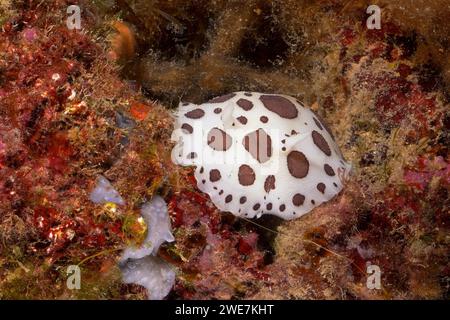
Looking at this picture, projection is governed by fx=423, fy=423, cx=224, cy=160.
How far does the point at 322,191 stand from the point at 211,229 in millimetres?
1310

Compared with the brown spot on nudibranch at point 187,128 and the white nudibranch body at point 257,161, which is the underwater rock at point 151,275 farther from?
the brown spot on nudibranch at point 187,128

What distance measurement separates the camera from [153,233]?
3865mm

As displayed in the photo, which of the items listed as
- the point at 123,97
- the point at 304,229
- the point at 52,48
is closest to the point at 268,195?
the point at 304,229

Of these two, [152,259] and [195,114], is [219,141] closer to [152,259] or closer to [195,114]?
[195,114]

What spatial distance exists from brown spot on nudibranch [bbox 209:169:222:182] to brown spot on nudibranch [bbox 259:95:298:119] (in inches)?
40.9

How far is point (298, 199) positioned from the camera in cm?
453

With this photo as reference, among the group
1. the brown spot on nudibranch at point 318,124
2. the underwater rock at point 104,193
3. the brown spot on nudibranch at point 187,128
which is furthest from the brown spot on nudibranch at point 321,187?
the underwater rock at point 104,193


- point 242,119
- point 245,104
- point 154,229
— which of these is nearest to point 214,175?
point 242,119

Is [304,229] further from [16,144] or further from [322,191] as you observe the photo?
[16,144]

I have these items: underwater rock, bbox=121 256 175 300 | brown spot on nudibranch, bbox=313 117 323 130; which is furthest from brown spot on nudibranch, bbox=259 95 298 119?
underwater rock, bbox=121 256 175 300

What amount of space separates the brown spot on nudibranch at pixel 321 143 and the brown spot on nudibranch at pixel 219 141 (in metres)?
1.01

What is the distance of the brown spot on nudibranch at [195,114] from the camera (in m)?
4.77

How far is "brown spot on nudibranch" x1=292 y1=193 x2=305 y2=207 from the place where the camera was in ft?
14.8

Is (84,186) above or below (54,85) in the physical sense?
below
